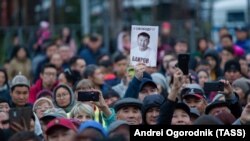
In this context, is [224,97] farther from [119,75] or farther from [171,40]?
[171,40]

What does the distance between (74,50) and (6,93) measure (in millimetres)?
9368

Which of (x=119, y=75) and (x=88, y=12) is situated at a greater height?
(x=88, y=12)

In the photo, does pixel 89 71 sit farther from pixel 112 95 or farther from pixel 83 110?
pixel 83 110

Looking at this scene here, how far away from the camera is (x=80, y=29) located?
102 ft

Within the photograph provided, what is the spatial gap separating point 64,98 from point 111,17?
1924cm

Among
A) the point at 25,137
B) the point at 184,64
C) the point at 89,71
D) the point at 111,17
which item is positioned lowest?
the point at 25,137

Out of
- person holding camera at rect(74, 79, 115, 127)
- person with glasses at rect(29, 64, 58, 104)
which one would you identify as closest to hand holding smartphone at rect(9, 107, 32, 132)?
person holding camera at rect(74, 79, 115, 127)

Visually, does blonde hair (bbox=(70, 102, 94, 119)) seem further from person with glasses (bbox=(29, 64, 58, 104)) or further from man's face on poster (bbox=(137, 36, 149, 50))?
person with glasses (bbox=(29, 64, 58, 104))

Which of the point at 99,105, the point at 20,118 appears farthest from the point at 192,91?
the point at 20,118

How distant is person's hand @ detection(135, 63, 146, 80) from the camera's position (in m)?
15.7

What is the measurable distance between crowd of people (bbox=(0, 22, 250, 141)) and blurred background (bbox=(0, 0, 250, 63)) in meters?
3.21

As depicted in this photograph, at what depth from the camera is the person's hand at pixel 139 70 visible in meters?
15.7

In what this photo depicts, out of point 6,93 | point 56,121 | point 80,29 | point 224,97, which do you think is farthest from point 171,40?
point 56,121

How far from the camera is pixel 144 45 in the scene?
1578 centimetres
